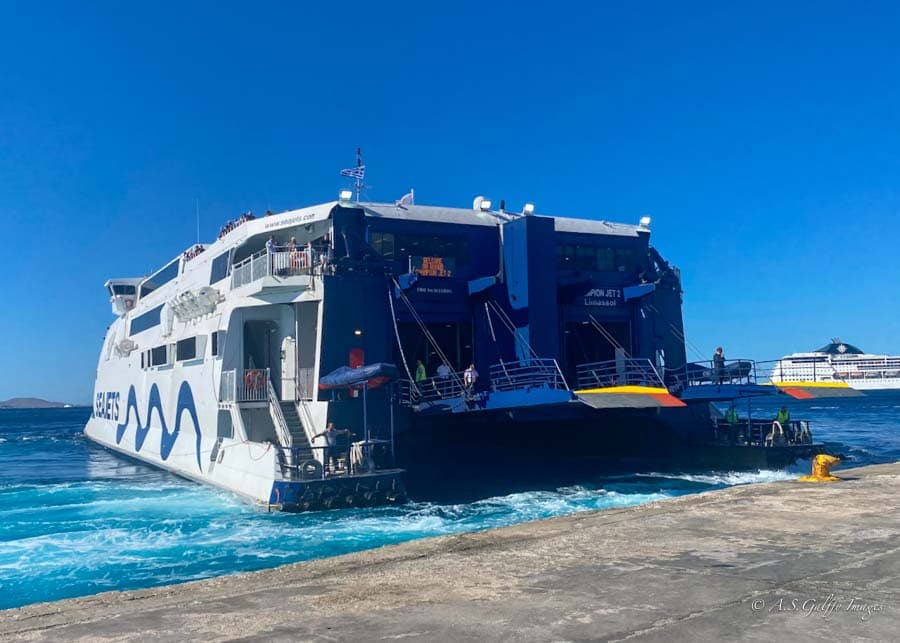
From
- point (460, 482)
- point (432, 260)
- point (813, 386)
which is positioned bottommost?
point (460, 482)

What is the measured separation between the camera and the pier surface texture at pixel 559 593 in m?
5.90

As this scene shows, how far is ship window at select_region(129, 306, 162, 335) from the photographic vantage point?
1310 inches

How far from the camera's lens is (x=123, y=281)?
43.2 m

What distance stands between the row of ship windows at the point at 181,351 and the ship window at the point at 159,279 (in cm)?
357

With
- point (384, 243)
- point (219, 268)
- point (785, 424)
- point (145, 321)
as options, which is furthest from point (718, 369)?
point (145, 321)

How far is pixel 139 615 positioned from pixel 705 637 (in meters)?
4.71

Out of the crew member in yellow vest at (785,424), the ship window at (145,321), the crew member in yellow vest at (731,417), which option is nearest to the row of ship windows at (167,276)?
the ship window at (145,321)

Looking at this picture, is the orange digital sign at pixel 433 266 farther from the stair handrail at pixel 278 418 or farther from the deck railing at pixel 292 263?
the stair handrail at pixel 278 418

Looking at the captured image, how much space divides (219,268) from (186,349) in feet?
13.1

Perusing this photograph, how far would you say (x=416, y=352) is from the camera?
22922 millimetres

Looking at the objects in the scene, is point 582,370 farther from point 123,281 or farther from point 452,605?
point 123,281

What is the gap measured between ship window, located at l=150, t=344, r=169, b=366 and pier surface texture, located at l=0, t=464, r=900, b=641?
23.4 meters

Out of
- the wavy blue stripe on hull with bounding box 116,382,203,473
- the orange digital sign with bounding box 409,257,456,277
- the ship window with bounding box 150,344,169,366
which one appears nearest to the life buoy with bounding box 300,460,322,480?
the orange digital sign with bounding box 409,257,456,277

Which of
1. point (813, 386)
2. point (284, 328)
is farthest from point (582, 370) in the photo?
point (284, 328)
